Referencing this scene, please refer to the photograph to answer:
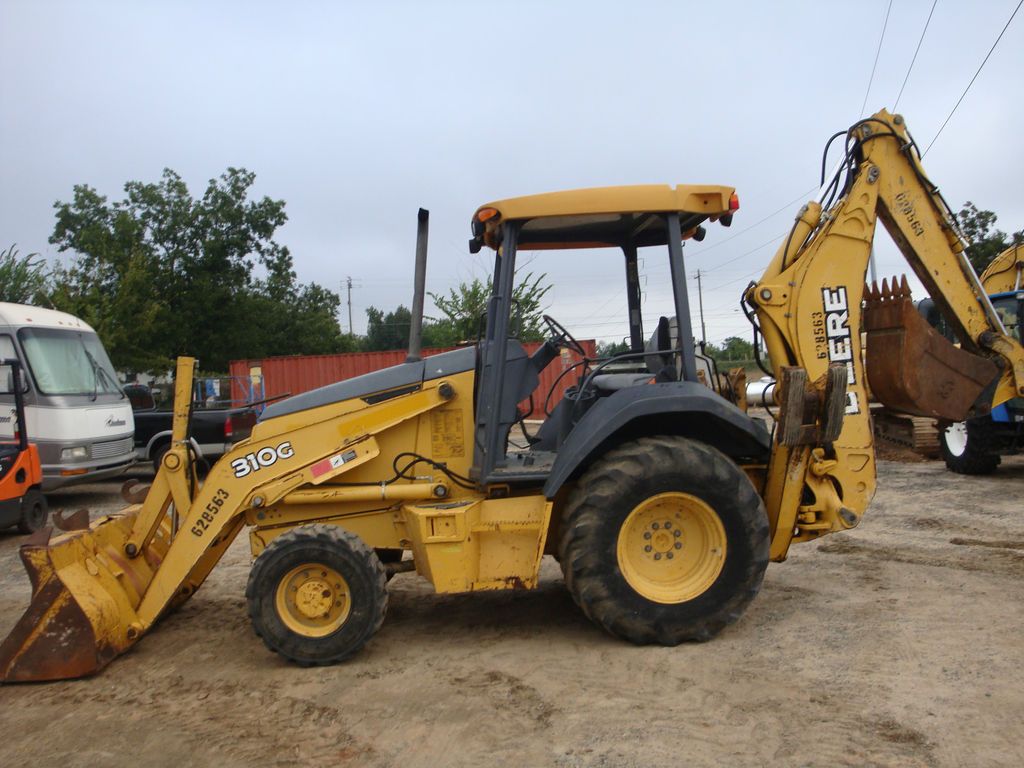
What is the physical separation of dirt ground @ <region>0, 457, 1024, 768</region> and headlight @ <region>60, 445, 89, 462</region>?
17.5ft

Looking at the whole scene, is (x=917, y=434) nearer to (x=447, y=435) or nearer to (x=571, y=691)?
(x=447, y=435)

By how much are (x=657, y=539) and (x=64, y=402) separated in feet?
30.6

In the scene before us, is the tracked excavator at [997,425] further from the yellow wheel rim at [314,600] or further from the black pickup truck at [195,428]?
the black pickup truck at [195,428]

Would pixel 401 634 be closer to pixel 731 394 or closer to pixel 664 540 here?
pixel 664 540

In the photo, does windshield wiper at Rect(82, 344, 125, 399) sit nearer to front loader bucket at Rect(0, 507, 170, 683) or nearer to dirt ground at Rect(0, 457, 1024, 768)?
dirt ground at Rect(0, 457, 1024, 768)

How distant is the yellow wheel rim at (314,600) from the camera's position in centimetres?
485

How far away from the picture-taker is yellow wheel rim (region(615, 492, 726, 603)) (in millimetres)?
4918

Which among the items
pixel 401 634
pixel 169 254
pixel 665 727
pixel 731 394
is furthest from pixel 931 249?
pixel 169 254

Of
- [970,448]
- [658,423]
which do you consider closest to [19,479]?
[658,423]

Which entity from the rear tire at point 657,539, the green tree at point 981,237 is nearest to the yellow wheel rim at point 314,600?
the rear tire at point 657,539

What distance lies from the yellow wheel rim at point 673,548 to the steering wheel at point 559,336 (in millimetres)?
1102

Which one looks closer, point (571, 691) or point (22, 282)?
point (571, 691)

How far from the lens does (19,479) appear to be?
9.52 meters

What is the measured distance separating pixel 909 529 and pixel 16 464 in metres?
9.22
